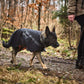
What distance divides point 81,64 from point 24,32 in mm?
1584

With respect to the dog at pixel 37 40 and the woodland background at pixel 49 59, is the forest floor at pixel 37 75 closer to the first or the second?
the woodland background at pixel 49 59

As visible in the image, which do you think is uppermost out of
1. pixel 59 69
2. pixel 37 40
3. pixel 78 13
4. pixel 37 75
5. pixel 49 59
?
pixel 78 13

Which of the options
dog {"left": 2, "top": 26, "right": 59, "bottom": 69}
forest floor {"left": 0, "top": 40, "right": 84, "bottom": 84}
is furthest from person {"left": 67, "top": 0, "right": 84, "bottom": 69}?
dog {"left": 2, "top": 26, "right": 59, "bottom": 69}

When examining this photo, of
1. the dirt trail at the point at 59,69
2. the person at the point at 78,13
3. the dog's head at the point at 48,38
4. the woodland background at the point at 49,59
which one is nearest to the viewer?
the woodland background at the point at 49,59

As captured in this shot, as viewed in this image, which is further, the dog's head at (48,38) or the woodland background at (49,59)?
the dog's head at (48,38)

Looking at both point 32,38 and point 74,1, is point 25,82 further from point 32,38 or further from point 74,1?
point 74,1

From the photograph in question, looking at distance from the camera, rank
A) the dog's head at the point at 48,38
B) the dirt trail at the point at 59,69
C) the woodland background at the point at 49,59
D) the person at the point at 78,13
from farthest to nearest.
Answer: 1. the person at the point at 78,13
2. the dog's head at the point at 48,38
3. the dirt trail at the point at 59,69
4. the woodland background at the point at 49,59

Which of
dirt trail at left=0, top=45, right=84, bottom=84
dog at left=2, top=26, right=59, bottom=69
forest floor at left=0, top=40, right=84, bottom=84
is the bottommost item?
dirt trail at left=0, top=45, right=84, bottom=84

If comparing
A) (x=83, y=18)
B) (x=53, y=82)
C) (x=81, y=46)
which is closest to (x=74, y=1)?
(x=83, y=18)

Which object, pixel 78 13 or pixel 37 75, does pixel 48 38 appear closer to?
pixel 78 13

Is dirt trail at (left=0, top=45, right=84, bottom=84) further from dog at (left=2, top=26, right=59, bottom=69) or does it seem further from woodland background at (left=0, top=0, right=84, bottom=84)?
dog at (left=2, top=26, right=59, bottom=69)

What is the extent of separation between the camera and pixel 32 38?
3.55 meters

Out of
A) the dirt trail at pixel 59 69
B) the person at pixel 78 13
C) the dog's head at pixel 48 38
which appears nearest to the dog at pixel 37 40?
the dog's head at pixel 48 38

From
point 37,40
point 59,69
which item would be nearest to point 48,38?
point 37,40
